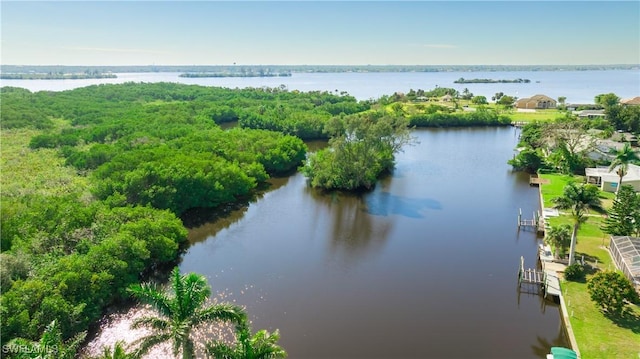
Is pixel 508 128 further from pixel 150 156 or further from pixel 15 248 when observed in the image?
pixel 15 248

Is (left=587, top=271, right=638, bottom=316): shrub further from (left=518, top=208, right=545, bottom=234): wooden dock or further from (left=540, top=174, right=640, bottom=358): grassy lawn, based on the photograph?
(left=518, top=208, right=545, bottom=234): wooden dock

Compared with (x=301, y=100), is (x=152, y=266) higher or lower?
lower

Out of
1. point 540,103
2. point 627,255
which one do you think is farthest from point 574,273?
point 540,103

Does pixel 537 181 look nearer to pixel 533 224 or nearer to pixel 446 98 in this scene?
pixel 533 224

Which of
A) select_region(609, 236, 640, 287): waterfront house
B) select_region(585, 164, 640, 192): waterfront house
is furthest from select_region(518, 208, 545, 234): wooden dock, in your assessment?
select_region(585, 164, 640, 192): waterfront house

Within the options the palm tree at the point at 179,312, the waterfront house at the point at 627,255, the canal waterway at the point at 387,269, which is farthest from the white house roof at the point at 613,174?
the palm tree at the point at 179,312

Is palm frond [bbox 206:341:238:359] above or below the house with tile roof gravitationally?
below

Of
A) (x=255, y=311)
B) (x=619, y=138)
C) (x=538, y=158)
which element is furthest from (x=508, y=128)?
(x=255, y=311)
